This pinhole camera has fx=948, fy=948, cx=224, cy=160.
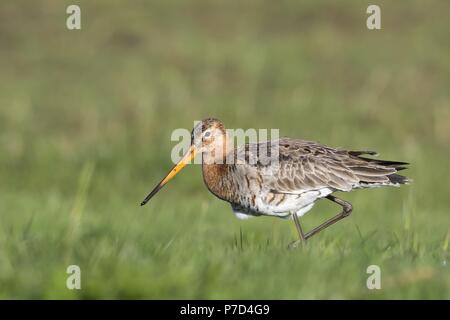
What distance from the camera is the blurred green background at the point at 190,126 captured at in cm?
574

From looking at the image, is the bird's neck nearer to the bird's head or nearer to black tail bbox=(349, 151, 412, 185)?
the bird's head

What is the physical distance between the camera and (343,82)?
16.9 m

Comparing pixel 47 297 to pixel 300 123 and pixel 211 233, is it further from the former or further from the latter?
pixel 300 123

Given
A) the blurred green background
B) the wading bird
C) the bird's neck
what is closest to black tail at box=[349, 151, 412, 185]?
the wading bird

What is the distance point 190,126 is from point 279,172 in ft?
20.8

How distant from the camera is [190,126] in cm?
1366

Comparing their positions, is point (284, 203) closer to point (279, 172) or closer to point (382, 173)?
point (279, 172)

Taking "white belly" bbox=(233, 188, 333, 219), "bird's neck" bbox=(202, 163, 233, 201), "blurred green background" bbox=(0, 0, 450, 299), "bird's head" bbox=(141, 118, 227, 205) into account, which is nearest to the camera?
"blurred green background" bbox=(0, 0, 450, 299)

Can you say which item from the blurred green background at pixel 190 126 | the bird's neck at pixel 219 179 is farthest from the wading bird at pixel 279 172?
the blurred green background at pixel 190 126

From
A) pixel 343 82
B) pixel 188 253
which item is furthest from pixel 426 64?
pixel 188 253

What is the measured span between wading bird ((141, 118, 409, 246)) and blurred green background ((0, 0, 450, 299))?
0.97 ft

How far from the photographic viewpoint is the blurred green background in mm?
5742

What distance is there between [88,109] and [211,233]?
684 cm

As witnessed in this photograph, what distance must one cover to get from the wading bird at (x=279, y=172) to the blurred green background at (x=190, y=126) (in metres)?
0.29
